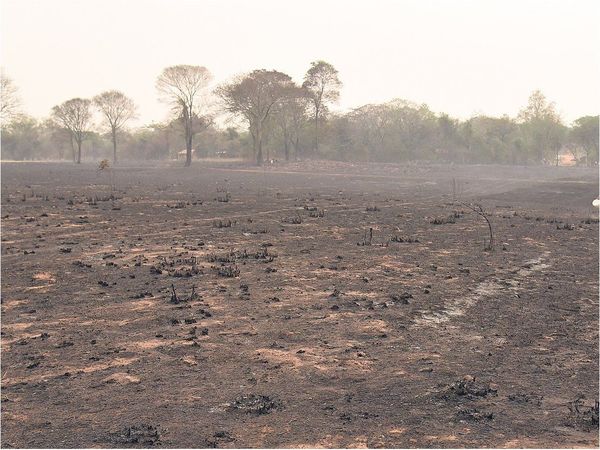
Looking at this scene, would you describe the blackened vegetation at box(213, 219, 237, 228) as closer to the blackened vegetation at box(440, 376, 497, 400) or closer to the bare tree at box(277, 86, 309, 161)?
the blackened vegetation at box(440, 376, 497, 400)

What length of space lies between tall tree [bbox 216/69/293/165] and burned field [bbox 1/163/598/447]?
65131 millimetres

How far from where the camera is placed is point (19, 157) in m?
140

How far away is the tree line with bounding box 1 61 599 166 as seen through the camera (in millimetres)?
83750

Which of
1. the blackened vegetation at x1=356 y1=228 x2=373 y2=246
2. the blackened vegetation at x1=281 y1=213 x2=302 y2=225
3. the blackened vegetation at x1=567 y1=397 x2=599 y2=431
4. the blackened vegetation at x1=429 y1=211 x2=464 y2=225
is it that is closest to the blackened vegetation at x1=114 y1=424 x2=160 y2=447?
the blackened vegetation at x1=567 y1=397 x2=599 y2=431

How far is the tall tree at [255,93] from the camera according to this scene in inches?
3233

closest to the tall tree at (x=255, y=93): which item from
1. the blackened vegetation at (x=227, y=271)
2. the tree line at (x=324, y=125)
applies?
the tree line at (x=324, y=125)

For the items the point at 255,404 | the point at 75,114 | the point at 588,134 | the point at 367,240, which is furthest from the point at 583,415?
the point at 75,114

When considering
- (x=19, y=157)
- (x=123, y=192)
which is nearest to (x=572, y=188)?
(x=123, y=192)

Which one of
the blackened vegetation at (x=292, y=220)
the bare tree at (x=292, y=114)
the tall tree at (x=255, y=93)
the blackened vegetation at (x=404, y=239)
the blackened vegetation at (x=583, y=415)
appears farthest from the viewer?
the bare tree at (x=292, y=114)

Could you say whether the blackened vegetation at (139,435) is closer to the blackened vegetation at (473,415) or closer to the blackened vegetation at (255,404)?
the blackened vegetation at (255,404)

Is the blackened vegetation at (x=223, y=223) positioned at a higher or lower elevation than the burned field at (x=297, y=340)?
higher

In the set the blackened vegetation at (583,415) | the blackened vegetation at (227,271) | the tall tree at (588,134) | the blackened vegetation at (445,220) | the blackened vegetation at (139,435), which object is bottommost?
the blackened vegetation at (139,435)

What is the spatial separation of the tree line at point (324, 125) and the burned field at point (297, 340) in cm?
6758

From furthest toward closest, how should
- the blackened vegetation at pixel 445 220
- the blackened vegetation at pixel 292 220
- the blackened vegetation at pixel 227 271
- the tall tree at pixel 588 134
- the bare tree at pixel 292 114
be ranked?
the tall tree at pixel 588 134 < the bare tree at pixel 292 114 < the blackened vegetation at pixel 445 220 < the blackened vegetation at pixel 292 220 < the blackened vegetation at pixel 227 271
